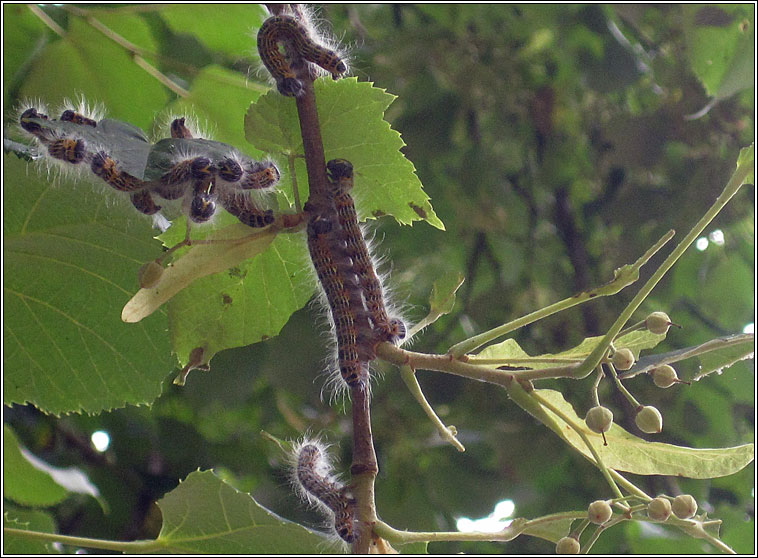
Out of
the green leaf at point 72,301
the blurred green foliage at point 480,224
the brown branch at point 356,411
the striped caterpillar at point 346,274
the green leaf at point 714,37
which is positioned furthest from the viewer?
the green leaf at point 714,37

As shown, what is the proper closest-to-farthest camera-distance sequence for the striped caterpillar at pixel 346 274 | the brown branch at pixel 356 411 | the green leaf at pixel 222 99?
the brown branch at pixel 356 411
the striped caterpillar at pixel 346 274
the green leaf at pixel 222 99

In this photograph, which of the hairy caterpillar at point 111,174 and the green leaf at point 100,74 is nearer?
the hairy caterpillar at point 111,174

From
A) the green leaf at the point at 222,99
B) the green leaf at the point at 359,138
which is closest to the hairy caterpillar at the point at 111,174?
the green leaf at the point at 359,138

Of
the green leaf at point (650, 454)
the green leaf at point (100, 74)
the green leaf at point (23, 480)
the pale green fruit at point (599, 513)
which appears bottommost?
the pale green fruit at point (599, 513)

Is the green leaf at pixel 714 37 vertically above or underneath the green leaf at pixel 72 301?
above

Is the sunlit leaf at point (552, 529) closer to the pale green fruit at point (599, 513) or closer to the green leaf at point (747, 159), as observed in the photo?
the pale green fruit at point (599, 513)

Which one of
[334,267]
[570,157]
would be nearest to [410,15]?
[570,157]
